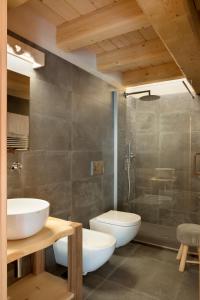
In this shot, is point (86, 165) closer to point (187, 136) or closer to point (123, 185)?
point (123, 185)

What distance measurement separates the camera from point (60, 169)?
220 centimetres

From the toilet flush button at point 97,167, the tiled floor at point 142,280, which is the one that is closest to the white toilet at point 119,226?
the tiled floor at point 142,280

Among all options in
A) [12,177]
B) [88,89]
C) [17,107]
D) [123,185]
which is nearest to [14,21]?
[17,107]

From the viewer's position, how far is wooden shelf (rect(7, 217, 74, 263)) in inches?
46.3

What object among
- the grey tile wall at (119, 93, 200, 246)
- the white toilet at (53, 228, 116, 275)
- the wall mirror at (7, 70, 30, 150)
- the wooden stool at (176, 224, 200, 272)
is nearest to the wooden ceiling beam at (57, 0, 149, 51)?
the wall mirror at (7, 70, 30, 150)

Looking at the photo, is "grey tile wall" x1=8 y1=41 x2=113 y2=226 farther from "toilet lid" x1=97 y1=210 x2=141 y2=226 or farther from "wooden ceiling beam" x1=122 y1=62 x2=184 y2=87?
"wooden ceiling beam" x1=122 y1=62 x2=184 y2=87

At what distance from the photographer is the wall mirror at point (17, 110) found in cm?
168

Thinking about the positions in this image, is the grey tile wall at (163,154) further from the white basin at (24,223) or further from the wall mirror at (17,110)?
the white basin at (24,223)

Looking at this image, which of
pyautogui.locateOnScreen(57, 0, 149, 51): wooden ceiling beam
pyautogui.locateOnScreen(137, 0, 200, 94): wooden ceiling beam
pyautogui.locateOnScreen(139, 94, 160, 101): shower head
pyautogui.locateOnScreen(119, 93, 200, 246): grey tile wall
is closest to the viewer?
pyautogui.locateOnScreen(137, 0, 200, 94): wooden ceiling beam

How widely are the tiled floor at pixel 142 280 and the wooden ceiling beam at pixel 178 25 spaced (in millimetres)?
2043

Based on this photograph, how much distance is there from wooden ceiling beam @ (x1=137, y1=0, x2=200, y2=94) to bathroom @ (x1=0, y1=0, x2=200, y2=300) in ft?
1.82

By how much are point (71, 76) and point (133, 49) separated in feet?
2.47

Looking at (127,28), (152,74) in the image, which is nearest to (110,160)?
(152,74)

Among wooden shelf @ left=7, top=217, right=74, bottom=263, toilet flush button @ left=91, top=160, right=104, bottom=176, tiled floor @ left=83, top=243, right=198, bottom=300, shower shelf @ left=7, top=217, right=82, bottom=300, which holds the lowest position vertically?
tiled floor @ left=83, top=243, right=198, bottom=300
